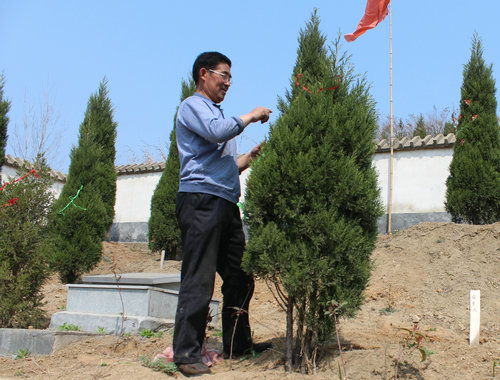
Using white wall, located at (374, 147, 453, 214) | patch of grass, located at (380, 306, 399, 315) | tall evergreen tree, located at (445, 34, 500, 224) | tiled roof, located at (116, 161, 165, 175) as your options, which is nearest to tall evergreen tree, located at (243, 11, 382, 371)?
patch of grass, located at (380, 306, 399, 315)

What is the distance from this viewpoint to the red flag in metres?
6.04

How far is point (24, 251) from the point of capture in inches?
207

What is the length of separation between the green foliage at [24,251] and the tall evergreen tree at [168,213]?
277 inches

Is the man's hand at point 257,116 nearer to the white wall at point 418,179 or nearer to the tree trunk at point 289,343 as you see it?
the tree trunk at point 289,343

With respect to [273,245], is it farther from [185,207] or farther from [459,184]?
[459,184]

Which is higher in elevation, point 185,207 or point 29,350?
point 185,207

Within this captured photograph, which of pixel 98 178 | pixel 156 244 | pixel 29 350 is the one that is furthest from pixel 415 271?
pixel 98 178

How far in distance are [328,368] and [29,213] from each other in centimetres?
399

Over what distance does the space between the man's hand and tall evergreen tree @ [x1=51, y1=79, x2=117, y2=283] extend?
21.4 feet

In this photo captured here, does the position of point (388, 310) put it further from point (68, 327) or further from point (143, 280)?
point (68, 327)

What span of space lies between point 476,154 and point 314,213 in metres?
8.81

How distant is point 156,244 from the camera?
42.0 feet

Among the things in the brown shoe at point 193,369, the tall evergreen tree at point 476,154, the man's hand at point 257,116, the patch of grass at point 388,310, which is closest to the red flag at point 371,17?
the man's hand at point 257,116

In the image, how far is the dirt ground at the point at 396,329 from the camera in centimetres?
296
